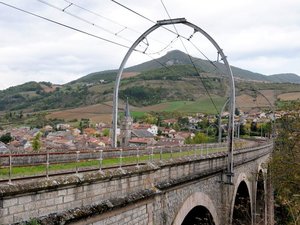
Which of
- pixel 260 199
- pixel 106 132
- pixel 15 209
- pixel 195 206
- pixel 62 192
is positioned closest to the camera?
pixel 15 209

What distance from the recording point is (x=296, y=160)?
21.2 meters

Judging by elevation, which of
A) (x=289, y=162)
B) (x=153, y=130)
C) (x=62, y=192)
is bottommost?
(x=153, y=130)

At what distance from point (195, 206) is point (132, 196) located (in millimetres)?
6182

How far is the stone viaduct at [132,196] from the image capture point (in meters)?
7.07

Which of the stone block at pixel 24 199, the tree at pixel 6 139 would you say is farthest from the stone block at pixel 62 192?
the tree at pixel 6 139

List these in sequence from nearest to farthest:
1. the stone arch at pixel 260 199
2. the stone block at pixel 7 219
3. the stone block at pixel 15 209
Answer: the stone block at pixel 7 219
the stone block at pixel 15 209
the stone arch at pixel 260 199

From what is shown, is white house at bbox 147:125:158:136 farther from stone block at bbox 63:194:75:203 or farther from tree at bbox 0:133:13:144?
stone block at bbox 63:194:75:203

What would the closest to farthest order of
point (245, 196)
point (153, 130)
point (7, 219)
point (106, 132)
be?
1. point (7, 219)
2. point (245, 196)
3. point (106, 132)
4. point (153, 130)

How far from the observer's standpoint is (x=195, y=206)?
15891 mm

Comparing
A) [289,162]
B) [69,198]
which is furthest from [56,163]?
[289,162]

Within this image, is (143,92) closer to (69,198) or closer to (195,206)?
(195,206)

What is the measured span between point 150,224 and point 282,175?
12358mm

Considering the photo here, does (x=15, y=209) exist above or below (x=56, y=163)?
below

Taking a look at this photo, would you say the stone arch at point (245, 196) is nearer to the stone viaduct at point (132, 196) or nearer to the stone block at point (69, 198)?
the stone viaduct at point (132, 196)
